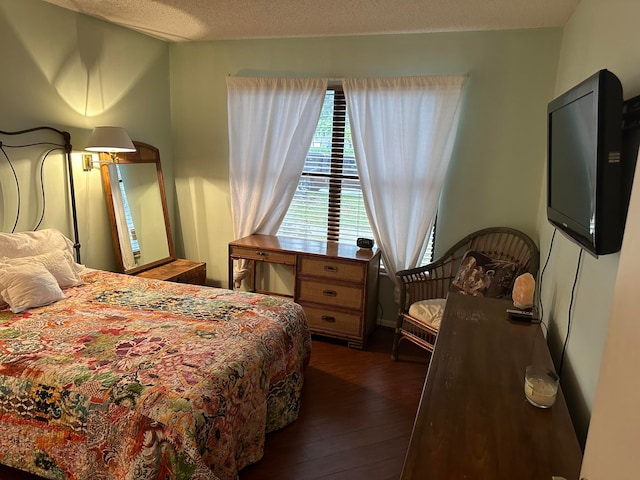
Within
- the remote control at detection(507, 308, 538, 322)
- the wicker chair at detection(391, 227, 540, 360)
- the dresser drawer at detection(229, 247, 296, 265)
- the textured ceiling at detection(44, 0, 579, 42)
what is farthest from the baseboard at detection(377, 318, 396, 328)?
the textured ceiling at detection(44, 0, 579, 42)

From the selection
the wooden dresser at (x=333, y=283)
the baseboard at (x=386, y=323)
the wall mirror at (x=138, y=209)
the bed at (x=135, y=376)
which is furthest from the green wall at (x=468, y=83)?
the bed at (x=135, y=376)

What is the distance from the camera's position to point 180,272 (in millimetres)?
3773

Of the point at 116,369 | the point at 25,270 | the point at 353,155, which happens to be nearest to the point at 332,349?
the point at 353,155

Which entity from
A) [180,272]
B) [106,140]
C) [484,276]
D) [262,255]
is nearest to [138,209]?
[180,272]

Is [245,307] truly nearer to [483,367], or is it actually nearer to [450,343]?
[450,343]

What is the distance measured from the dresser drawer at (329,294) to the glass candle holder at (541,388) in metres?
1.89

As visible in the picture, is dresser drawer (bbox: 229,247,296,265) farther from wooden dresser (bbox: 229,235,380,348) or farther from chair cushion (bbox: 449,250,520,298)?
chair cushion (bbox: 449,250,520,298)

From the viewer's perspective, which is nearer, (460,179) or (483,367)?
(483,367)

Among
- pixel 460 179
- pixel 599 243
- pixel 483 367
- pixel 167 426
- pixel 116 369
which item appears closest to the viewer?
pixel 599 243

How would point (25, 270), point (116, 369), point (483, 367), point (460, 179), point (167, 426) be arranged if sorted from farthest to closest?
1. point (460, 179)
2. point (25, 270)
3. point (116, 369)
4. point (483, 367)
5. point (167, 426)

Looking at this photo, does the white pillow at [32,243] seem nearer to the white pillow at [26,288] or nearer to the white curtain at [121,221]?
the white pillow at [26,288]

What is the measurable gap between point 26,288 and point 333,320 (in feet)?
6.84

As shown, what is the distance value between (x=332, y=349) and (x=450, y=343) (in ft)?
5.46

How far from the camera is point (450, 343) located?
1874mm
